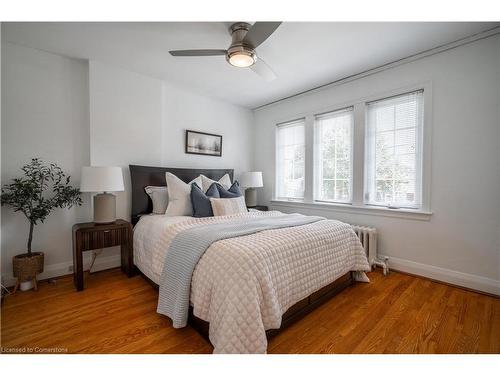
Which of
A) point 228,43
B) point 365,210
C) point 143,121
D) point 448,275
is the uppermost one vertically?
point 228,43

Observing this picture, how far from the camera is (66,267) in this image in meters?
2.69

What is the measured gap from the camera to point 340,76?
3092 mm

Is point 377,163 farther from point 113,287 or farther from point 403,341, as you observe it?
point 113,287

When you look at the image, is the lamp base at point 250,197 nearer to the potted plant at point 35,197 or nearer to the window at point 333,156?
the window at point 333,156

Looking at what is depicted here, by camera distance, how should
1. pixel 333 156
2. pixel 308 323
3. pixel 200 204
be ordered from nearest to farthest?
pixel 308 323 < pixel 200 204 < pixel 333 156

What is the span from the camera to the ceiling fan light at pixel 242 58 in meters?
1.92

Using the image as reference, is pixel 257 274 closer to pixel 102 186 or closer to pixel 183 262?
pixel 183 262

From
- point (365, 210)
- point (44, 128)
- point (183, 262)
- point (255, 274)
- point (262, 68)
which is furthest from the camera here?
point (365, 210)

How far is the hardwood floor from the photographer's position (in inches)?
59.2

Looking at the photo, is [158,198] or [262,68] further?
[158,198]

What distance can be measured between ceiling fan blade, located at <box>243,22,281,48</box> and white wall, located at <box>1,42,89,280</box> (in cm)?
223

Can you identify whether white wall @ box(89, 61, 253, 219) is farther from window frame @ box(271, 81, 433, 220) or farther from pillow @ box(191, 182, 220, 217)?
window frame @ box(271, 81, 433, 220)

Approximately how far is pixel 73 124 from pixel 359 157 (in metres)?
3.67

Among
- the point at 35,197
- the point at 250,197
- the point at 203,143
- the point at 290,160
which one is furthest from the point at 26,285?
the point at 290,160
